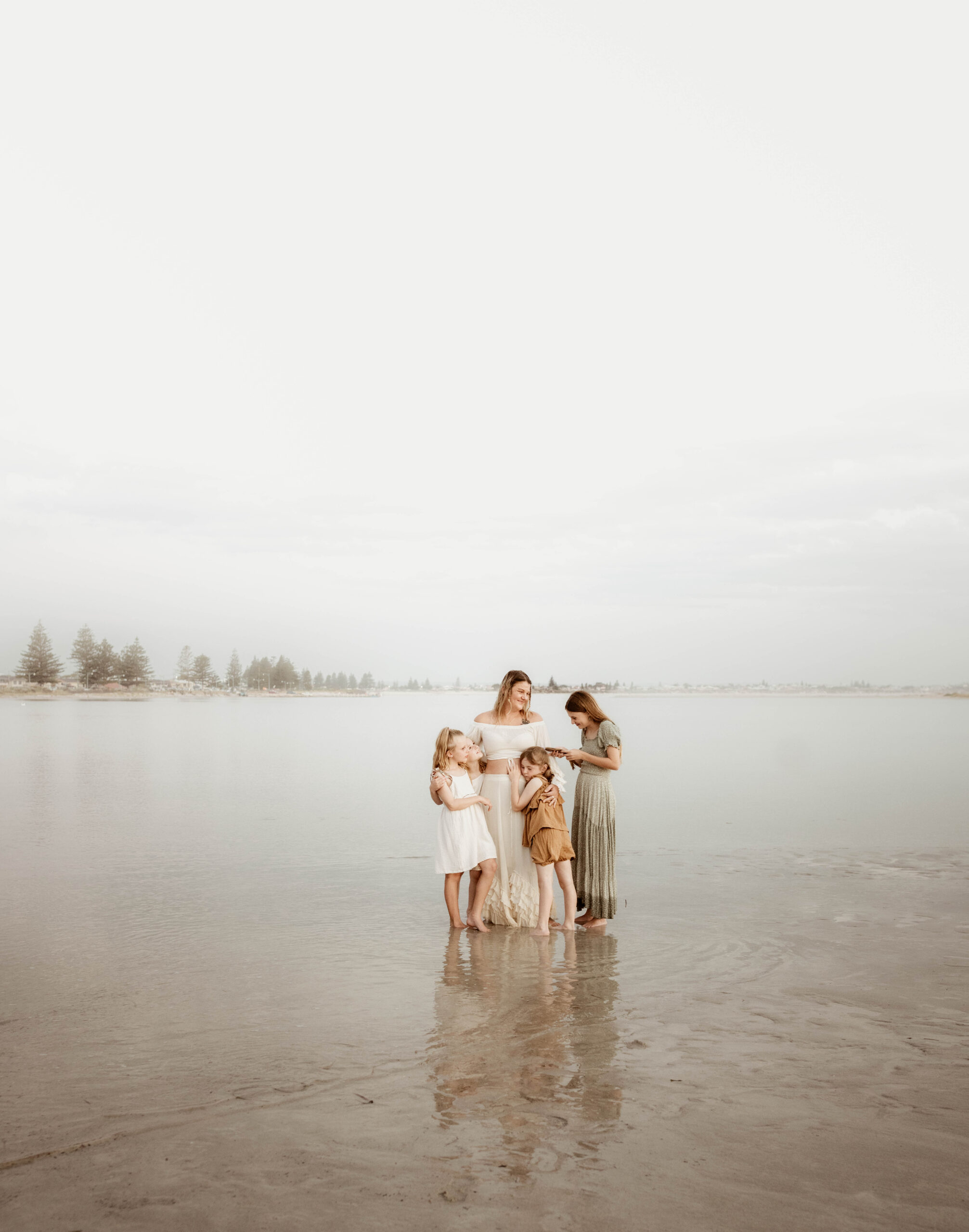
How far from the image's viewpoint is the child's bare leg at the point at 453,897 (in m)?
8.46

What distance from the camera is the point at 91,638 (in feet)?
557

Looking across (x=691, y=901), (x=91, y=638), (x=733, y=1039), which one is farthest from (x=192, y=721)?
(x=91, y=638)

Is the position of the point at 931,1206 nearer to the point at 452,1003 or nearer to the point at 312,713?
the point at 452,1003

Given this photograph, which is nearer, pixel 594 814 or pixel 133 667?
pixel 594 814

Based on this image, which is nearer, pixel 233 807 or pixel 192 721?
pixel 233 807

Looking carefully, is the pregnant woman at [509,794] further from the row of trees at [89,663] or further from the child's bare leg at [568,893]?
the row of trees at [89,663]

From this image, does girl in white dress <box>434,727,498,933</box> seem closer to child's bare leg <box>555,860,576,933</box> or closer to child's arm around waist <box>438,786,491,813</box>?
child's arm around waist <box>438,786,491,813</box>

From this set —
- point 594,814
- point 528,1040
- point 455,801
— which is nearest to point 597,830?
point 594,814

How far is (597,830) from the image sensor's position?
8.65 meters

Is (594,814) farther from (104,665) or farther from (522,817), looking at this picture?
(104,665)

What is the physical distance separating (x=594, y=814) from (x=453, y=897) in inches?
58.2

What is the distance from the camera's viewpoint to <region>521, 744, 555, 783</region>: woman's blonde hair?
8.18 meters

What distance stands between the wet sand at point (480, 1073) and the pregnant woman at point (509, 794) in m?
0.48

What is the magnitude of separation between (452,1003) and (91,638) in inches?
6998
